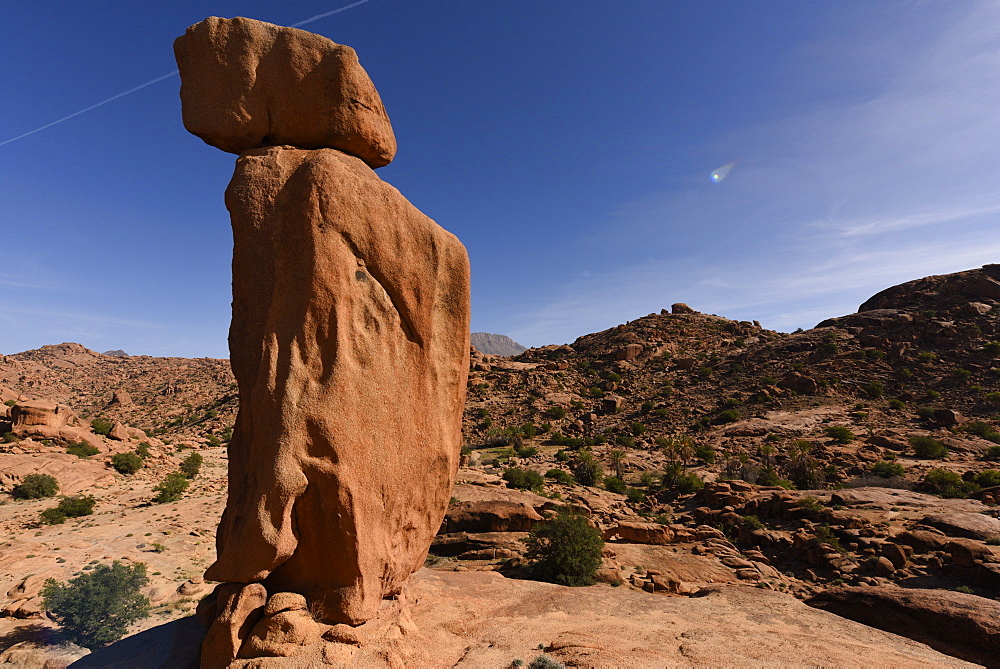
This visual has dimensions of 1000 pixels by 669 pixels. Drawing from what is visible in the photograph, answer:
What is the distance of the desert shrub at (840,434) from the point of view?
2686 cm

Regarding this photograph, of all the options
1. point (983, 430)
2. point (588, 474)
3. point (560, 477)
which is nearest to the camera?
point (560, 477)

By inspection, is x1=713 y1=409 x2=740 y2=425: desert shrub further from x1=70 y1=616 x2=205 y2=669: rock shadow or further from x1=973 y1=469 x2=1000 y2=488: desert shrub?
x1=70 y1=616 x2=205 y2=669: rock shadow

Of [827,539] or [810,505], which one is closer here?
[827,539]

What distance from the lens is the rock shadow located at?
20.0ft

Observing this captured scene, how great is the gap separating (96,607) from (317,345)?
732cm

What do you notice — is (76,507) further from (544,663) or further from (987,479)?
(987,479)

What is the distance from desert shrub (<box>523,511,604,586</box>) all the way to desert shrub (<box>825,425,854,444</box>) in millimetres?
22856

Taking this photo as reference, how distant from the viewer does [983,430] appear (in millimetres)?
26297

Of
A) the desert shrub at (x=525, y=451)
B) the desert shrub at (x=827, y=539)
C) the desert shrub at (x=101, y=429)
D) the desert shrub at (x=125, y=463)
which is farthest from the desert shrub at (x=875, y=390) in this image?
the desert shrub at (x=101, y=429)

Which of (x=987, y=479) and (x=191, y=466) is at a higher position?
(x=191, y=466)

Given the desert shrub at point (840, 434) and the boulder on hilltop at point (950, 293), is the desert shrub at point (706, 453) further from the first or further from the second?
the boulder on hilltop at point (950, 293)

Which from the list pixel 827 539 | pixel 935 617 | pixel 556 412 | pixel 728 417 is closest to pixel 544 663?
pixel 935 617

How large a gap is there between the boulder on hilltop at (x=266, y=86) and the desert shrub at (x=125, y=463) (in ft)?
79.9

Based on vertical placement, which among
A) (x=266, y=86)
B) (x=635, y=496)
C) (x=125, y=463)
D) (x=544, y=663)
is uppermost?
(x=266, y=86)
